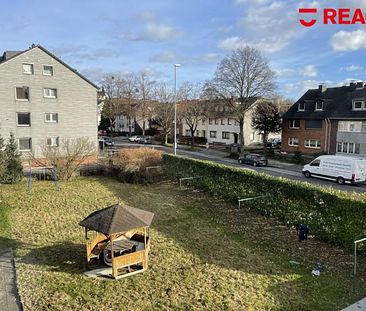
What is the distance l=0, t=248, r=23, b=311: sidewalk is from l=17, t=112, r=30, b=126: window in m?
26.1

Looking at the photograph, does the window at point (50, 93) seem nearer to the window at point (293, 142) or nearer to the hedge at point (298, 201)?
the hedge at point (298, 201)

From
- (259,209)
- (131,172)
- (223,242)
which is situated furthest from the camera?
(131,172)

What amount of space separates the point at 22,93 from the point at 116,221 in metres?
29.9

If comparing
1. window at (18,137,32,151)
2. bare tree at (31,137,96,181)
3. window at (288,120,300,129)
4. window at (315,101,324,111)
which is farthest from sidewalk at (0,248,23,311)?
window at (315,101,324,111)

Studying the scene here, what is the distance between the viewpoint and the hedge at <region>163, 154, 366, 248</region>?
38.7ft

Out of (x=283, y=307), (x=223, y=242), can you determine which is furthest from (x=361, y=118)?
(x=283, y=307)

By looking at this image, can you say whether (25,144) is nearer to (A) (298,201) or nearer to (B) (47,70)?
(B) (47,70)

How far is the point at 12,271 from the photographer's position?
9797 millimetres

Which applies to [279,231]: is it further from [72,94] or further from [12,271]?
[72,94]

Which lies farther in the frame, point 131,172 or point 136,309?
point 131,172

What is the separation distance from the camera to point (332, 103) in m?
41.5

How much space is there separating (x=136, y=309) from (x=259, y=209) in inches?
375

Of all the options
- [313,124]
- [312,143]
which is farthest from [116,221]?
[313,124]

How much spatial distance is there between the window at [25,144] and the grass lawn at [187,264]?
60.4 feet
